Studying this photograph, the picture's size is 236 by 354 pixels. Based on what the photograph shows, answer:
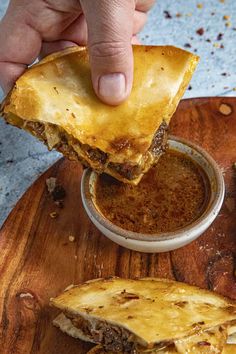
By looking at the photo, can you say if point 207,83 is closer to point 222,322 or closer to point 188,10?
point 188,10

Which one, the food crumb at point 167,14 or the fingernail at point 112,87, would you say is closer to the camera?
the fingernail at point 112,87

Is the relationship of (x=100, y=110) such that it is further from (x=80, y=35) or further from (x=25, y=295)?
(x=80, y=35)

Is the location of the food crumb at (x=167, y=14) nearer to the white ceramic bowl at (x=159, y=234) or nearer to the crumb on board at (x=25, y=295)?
the white ceramic bowl at (x=159, y=234)

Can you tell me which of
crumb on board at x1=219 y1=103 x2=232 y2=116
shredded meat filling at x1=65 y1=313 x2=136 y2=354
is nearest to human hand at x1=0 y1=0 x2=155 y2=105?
crumb on board at x1=219 y1=103 x2=232 y2=116

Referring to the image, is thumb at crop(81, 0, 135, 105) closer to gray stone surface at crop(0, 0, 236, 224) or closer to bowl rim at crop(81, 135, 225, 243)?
bowl rim at crop(81, 135, 225, 243)

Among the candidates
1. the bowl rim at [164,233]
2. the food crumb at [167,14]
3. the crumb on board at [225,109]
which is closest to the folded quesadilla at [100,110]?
the bowl rim at [164,233]
